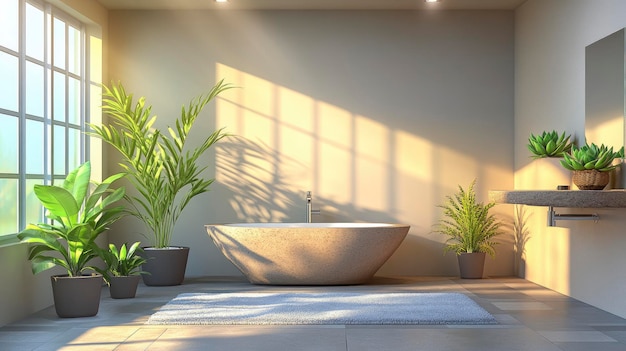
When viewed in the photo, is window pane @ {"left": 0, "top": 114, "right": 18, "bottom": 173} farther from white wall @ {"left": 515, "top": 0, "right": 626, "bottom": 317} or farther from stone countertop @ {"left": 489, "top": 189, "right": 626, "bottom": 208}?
white wall @ {"left": 515, "top": 0, "right": 626, "bottom": 317}

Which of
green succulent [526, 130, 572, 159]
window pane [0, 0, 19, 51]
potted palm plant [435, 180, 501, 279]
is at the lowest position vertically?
potted palm plant [435, 180, 501, 279]

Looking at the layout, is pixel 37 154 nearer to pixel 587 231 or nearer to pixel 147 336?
pixel 147 336

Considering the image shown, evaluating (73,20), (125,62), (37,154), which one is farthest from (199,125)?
(37,154)

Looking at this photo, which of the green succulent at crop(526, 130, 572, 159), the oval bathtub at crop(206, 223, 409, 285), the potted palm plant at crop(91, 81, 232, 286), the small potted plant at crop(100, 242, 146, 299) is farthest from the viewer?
the potted palm plant at crop(91, 81, 232, 286)

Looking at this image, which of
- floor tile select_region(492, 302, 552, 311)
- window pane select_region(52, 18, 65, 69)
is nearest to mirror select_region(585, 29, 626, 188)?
floor tile select_region(492, 302, 552, 311)

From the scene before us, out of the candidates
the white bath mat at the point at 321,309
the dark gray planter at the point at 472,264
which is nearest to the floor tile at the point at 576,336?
the white bath mat at the point at 321,309

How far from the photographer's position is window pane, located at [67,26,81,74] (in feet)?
21.7

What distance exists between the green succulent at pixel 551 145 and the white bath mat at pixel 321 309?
3.93 ft

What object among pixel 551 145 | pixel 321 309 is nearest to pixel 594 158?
pixel 551 145

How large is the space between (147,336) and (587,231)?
3058mm

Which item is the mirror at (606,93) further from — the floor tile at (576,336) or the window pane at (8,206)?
the window pane at (8,206)

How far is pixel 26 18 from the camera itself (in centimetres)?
561

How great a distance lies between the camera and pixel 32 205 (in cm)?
566

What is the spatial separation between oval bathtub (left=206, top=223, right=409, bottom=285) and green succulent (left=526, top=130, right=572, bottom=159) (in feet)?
4.20
